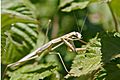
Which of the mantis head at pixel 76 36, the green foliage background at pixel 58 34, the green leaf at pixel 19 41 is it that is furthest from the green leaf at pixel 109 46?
the green leaf at pixel 19 41

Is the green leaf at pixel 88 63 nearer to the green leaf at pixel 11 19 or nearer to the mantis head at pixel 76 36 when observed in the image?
the mantis head at pixel 76 36

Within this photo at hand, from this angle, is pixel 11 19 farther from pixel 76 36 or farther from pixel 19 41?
pixel 76 36

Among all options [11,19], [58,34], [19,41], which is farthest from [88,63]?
[58,34]

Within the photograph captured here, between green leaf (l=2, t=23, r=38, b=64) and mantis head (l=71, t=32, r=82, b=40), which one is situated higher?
mantis head (l=71, t=32, r=82, b=40)

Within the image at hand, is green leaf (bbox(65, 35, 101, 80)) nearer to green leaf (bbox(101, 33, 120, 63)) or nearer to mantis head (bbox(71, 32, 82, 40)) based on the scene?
green leaf (bbox(101, 33, 120, 63))

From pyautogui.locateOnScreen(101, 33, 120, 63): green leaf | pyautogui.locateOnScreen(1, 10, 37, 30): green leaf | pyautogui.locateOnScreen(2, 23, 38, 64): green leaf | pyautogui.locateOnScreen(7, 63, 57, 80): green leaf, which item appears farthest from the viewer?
pyautogui.locateOnScreen(2, 23, 38, 64): green leaf

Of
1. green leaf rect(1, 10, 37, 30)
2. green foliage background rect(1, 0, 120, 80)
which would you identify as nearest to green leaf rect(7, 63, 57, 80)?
green foliage background rect(1, 0, 120, 80)

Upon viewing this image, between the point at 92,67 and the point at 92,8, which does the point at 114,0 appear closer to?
the point at 92,67
